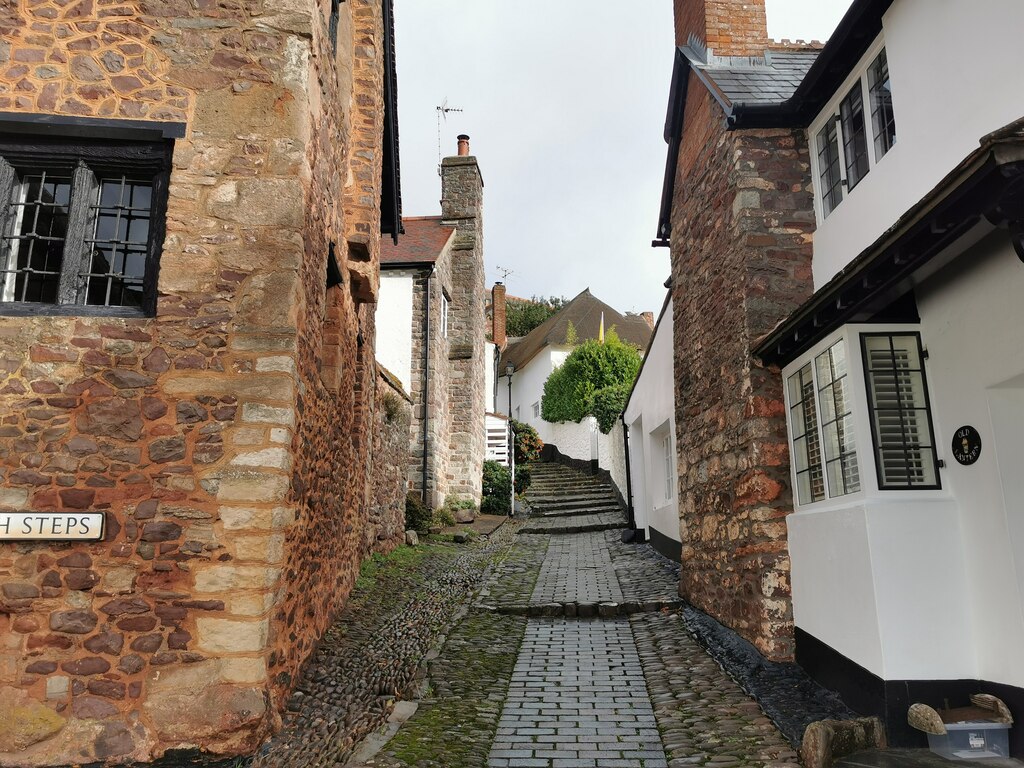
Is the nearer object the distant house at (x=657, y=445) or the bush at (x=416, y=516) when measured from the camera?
the distant house at (x=657, y=445)

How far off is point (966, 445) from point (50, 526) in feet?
19.1

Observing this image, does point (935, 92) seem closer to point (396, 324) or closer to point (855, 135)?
point (855, 135)

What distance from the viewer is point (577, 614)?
29.1 feet

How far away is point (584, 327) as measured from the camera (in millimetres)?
35938

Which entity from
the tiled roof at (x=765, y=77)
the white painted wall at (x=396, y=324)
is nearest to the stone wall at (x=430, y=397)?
the white painted wall at (x=396, y=324)

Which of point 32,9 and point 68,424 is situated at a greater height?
point 32,9

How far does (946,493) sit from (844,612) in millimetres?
1083

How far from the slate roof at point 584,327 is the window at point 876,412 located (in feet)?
95.1

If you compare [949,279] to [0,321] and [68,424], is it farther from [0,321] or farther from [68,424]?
[0,321]

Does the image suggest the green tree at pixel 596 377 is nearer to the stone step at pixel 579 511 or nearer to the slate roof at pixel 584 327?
the slate roof at pixel 584 327

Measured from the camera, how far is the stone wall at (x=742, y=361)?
21.1 ft

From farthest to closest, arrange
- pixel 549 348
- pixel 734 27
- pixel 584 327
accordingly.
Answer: pixel 584 327, pixel 549 348, pixel 734 27

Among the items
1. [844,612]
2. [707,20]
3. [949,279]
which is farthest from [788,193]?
[844,612]

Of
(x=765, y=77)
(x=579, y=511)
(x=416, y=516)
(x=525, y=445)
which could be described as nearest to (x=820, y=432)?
(x=765, y=77)
